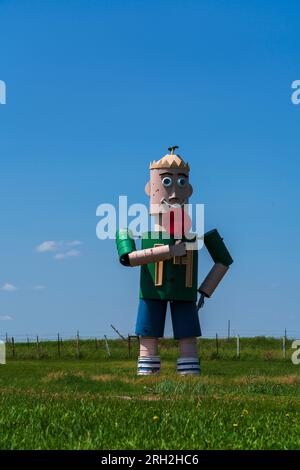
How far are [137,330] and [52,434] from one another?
410 inches

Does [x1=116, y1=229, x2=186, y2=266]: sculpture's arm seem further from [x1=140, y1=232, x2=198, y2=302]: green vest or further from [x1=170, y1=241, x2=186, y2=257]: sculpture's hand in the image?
[x1=140, y1=232, x2=198, y2=302]: green vest

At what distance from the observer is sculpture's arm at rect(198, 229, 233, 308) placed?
17828 millimetres

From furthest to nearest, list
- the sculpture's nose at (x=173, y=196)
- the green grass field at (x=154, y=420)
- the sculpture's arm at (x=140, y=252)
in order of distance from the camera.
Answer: the sculpture's nose at (x=173, y=196) < the sculpture's arm at (x=140, y=252) < the green grass field at (x=154, y=420)

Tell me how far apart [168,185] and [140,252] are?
5.41ft

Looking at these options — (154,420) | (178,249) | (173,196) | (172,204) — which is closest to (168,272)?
(178,249)

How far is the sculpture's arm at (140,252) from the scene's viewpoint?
16375 millimetres

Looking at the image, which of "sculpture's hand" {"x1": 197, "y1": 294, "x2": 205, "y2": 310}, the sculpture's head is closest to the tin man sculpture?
the sculpture's head

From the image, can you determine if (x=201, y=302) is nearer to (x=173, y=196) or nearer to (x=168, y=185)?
(x=173, y=196)

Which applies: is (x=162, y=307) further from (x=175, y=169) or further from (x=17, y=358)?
(x=17, y=358)

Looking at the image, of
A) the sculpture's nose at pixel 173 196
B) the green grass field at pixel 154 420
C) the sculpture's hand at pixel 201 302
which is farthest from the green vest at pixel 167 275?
the green grass field at pixel 154 420

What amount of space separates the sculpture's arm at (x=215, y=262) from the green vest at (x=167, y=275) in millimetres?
573

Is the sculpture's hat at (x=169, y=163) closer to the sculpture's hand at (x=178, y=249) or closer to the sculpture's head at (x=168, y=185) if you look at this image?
the sculpture's head at (x=168, y=185)

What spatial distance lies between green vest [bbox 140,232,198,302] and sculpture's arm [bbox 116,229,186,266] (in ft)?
1.35

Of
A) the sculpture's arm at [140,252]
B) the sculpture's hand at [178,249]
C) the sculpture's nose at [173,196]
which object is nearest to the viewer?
the sculpture's arm at [140,252]
